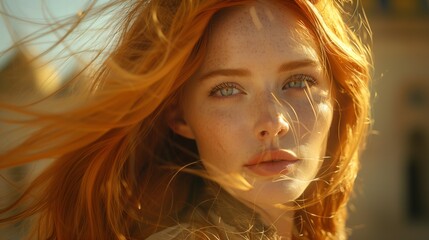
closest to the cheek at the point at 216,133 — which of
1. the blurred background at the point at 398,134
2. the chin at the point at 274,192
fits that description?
the chin at the point at 274,192

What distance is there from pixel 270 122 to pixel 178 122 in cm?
35

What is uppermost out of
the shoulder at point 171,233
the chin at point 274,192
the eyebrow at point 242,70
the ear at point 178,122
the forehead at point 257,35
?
the forehead at point 257,35

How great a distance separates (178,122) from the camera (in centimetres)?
190

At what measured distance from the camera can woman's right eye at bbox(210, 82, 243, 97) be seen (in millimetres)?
1746

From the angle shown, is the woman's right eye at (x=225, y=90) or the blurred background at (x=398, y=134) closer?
the woman's right eye at (x=225, y=90)

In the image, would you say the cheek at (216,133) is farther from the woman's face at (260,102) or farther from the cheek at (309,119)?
→ the cheek at (309,119)

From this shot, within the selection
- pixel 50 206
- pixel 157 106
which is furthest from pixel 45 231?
pixel 157 106

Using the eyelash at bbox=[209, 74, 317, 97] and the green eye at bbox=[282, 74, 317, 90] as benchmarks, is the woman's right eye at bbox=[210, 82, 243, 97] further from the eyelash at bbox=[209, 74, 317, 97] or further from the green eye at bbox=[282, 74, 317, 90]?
the green eye at bbox=[282, 74, 317, 90]

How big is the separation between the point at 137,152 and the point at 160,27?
0.43 m

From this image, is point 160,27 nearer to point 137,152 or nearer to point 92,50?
point 92,50

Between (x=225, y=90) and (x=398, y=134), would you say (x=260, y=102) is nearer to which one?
(x=225, y=90)

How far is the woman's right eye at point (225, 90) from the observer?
1.75m

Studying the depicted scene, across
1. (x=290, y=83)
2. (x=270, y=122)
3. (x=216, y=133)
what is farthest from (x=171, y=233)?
(x=290, y=83)

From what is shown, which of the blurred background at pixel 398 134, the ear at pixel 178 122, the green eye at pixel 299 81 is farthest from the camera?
the blurred background at pixel 398 134
